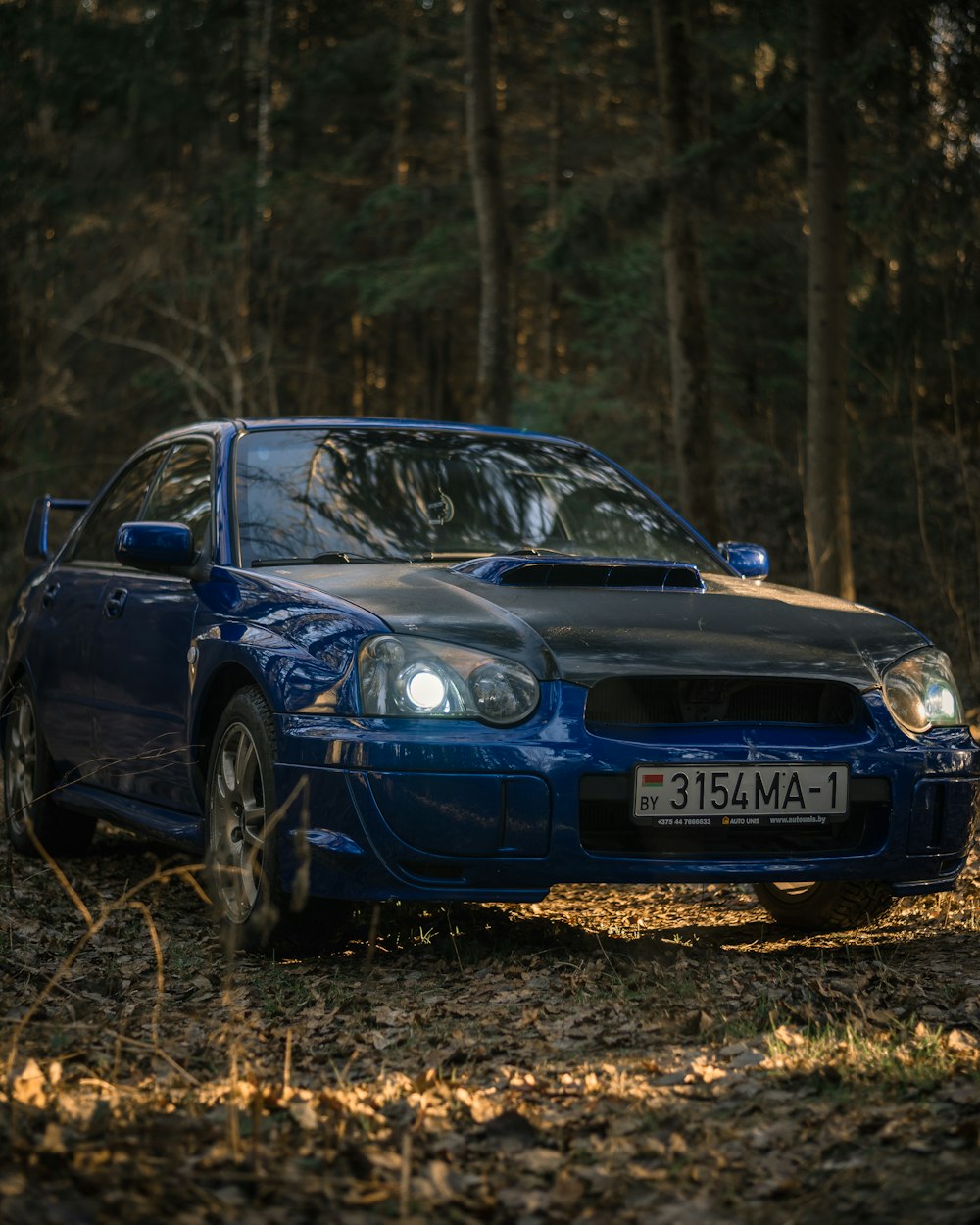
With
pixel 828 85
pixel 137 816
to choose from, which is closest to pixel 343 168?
pixel 828 85

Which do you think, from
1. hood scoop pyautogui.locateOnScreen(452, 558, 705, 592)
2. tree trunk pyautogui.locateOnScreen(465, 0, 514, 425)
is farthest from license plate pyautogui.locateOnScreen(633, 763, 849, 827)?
tree trunk pyautogui.locateOnScreen(465, 0, 514, 425)

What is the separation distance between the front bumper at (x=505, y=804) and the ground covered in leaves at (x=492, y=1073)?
12.4 inches

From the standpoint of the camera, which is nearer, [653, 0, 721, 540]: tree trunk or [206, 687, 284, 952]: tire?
[206, 687, 284, 952]: tire

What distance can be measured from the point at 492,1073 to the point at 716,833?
1.19 m

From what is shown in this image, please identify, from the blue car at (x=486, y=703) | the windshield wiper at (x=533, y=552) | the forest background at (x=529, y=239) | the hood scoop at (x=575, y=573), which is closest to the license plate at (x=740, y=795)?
the blue car at (x=486, y=703)

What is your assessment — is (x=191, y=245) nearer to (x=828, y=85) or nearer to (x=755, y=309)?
(x=755, y=309)

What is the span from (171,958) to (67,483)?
2471 centimetres

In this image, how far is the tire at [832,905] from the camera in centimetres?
528

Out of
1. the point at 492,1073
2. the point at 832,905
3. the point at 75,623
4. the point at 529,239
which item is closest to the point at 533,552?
the point at 832,905

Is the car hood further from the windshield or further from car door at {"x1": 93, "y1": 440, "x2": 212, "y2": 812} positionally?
car door at {"x1": 93, "y1": 440, "x2": 212, "y2": 812}

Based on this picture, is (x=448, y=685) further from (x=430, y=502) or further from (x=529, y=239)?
(x=529, y=239)

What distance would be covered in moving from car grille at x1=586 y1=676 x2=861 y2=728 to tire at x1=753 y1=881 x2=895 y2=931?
2.40ft

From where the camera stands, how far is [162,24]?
30.7 m

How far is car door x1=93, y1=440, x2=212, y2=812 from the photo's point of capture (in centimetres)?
545
